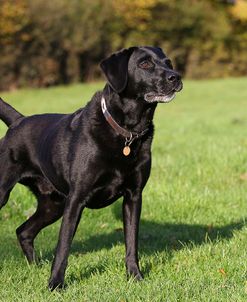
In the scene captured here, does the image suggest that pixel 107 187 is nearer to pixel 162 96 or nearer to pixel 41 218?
pixel 162 96

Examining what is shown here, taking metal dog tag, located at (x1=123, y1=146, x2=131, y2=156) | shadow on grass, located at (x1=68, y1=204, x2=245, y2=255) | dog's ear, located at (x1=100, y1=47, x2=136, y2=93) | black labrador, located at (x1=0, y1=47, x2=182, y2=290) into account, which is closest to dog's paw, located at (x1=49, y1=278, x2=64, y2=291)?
black labrador, located at (x1=0, y1=47, x2=182, y2=290)

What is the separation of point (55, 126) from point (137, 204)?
1.05m

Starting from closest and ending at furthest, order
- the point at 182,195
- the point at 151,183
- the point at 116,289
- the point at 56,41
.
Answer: the point at 116,289 < the point at 182,195 < the point at 151,183 < the point at 56,41

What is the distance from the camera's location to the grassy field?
4.60 m

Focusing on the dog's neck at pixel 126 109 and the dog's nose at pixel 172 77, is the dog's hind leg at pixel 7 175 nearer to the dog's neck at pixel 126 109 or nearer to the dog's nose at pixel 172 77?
the dog's neck at pixel 126 109

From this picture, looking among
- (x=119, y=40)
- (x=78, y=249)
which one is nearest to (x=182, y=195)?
(x=78, y=249)

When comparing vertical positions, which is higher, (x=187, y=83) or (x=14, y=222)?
→ (x=14, y=222)

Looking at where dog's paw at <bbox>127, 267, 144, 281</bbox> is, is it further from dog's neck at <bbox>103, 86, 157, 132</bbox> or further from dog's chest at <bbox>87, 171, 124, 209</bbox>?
dog's neck at <bbox>103, 86, 157, 132</bbox>

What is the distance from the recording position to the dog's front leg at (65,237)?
4.90 m

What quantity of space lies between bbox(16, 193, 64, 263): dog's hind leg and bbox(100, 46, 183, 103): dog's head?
1.47m

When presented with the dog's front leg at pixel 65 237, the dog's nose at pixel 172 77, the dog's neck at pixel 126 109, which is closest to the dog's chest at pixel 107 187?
the dog's front leg at pixel 65 237

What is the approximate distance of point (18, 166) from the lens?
577 cm

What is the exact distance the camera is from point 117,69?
5125mm

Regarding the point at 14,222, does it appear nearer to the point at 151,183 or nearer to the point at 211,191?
the point at 151,183
